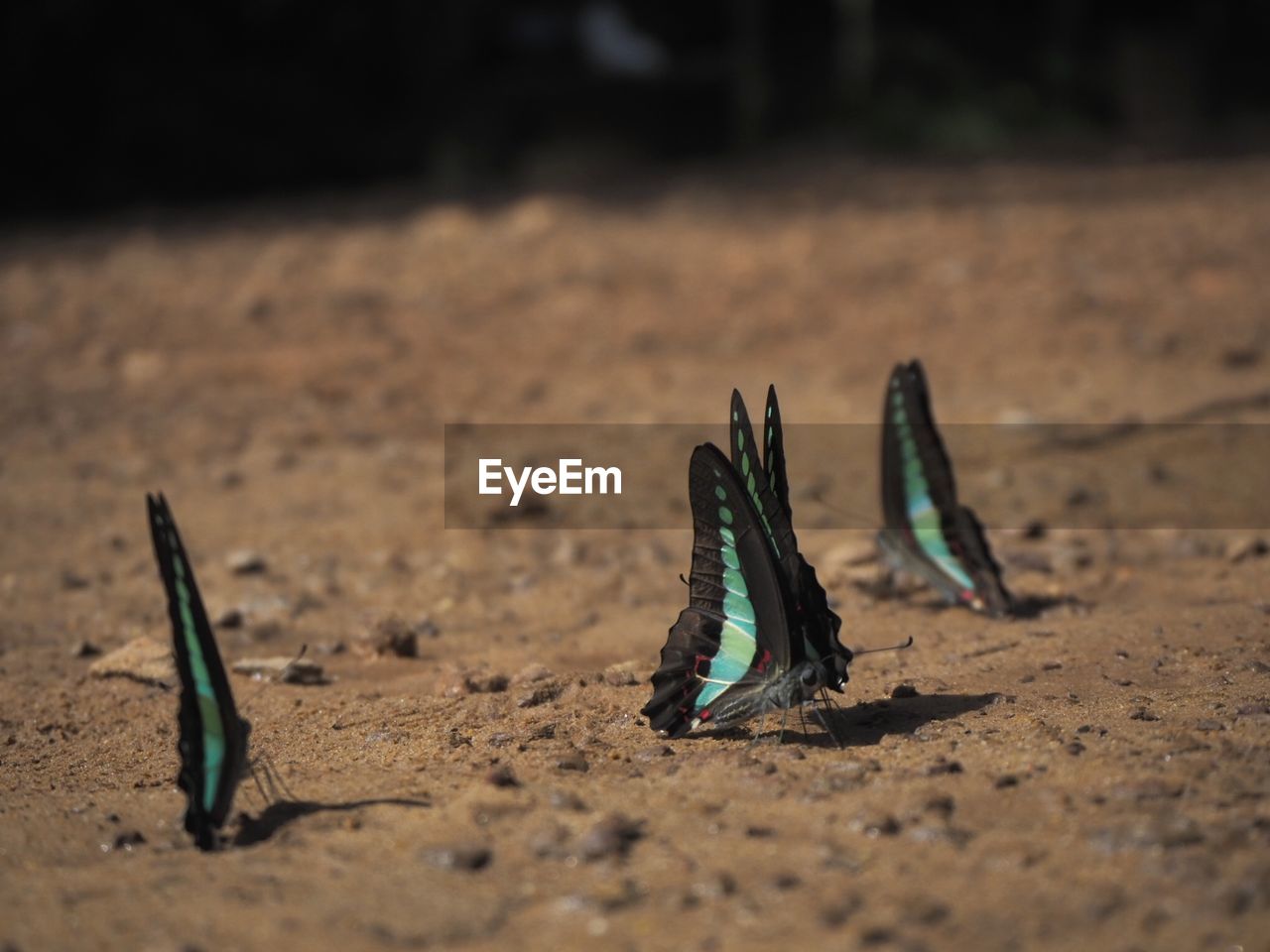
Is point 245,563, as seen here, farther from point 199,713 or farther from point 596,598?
point 199,713

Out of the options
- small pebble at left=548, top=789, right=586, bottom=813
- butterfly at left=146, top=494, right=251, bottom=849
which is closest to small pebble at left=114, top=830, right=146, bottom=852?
butterfly at left=146, top=494, right=251, bottom=849

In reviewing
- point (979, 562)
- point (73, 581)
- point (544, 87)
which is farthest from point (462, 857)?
point (544, 87)

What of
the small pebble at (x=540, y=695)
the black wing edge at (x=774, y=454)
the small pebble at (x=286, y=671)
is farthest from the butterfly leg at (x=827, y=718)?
the small pebble at (x=286, y=671)

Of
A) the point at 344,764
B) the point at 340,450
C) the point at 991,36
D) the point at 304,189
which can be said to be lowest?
the point at 344,764

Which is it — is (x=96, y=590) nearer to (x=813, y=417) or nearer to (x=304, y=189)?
(x=813, y=417)

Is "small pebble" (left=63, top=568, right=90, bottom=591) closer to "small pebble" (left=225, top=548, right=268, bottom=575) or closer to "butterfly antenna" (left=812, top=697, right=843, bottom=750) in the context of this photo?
"small pebble" (left=225, top=548, right=268, bottom=575)

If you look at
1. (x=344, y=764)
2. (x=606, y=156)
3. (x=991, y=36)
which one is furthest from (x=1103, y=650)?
(x=991, y=36)
